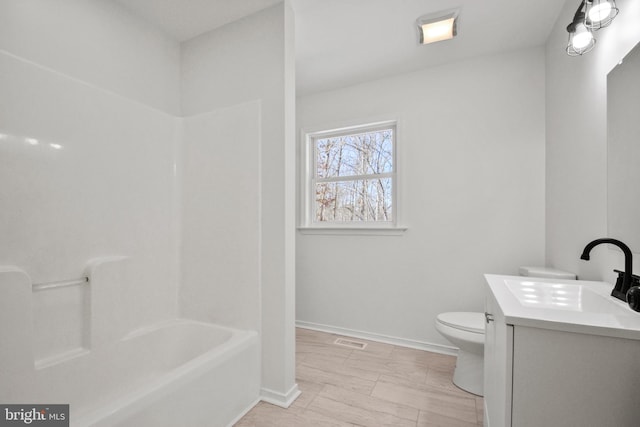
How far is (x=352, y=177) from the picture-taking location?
2.98m

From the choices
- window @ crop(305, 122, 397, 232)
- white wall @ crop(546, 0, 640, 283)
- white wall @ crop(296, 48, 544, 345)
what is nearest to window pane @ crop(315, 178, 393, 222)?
window @ crop(305, 122, 397, 232)

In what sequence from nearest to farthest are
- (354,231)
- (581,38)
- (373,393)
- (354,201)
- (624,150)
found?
(624,150) < (581,38) < (373,393) < (354,231) < (354,201)

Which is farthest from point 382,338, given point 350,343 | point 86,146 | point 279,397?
point 86,146

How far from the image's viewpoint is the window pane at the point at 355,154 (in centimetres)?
284

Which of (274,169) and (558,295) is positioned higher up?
(274,169)

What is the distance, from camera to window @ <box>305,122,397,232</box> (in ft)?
9.25

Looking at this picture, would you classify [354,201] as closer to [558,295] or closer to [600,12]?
[558,295]

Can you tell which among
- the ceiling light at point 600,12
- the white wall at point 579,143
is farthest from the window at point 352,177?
the ceiling light at point 600,12

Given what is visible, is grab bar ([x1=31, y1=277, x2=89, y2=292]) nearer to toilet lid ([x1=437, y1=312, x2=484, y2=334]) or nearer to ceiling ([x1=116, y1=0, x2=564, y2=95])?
ceiling ([x1=116, y1=0, x2=564, y2=95])

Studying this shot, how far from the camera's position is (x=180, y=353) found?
206cm

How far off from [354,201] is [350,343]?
1.33 m

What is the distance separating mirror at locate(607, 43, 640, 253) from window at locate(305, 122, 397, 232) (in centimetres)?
153

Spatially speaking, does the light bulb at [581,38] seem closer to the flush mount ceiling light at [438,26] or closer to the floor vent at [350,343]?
the flush mount ceiling light at [438,26]

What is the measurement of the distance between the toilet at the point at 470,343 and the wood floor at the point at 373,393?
7 centimetres
